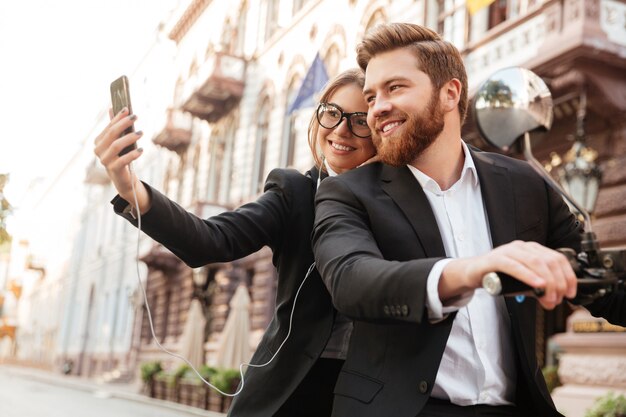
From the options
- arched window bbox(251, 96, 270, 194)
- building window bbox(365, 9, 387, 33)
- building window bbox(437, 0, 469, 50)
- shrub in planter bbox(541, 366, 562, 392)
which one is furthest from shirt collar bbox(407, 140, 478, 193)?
arched window bbox(251, 96, 270, 194)

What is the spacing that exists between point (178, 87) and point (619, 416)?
28803mm

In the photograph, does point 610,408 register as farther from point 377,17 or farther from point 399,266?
point 377,17

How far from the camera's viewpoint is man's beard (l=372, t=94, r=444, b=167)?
2.03m

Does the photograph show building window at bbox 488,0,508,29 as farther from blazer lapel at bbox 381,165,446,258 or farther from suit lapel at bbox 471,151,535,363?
blazer lapel at bbox 381,165,446,258

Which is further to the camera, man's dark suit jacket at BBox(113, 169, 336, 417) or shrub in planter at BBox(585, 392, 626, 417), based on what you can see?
shrub in planter at BBox(585, 392, 626, 417)

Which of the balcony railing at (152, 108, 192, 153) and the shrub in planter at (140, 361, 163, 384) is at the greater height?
the balcony railing at (152, 108, 192, 153)

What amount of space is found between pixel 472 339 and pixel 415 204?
37 cm

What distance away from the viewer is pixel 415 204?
2031 millimetres

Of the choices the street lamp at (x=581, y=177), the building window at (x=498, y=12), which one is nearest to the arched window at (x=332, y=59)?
the building window at (x=498, y=12)

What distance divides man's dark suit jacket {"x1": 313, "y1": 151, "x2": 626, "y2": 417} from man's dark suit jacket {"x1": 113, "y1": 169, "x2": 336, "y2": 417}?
1.51ft

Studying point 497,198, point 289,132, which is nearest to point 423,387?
point 497,198

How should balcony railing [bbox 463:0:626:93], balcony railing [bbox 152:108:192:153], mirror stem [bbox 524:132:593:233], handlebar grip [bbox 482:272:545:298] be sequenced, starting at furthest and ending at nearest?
1. balcony railing [bbox 152:108:192:153]
2. balcony railing [bbox 463:0:626:93]
3. mirror stem [bbox 524:132:593:233]
4. handlebar grip [bbox 482:272:545:298]

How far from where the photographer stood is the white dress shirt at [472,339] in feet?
6.33

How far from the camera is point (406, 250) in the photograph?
194cm
